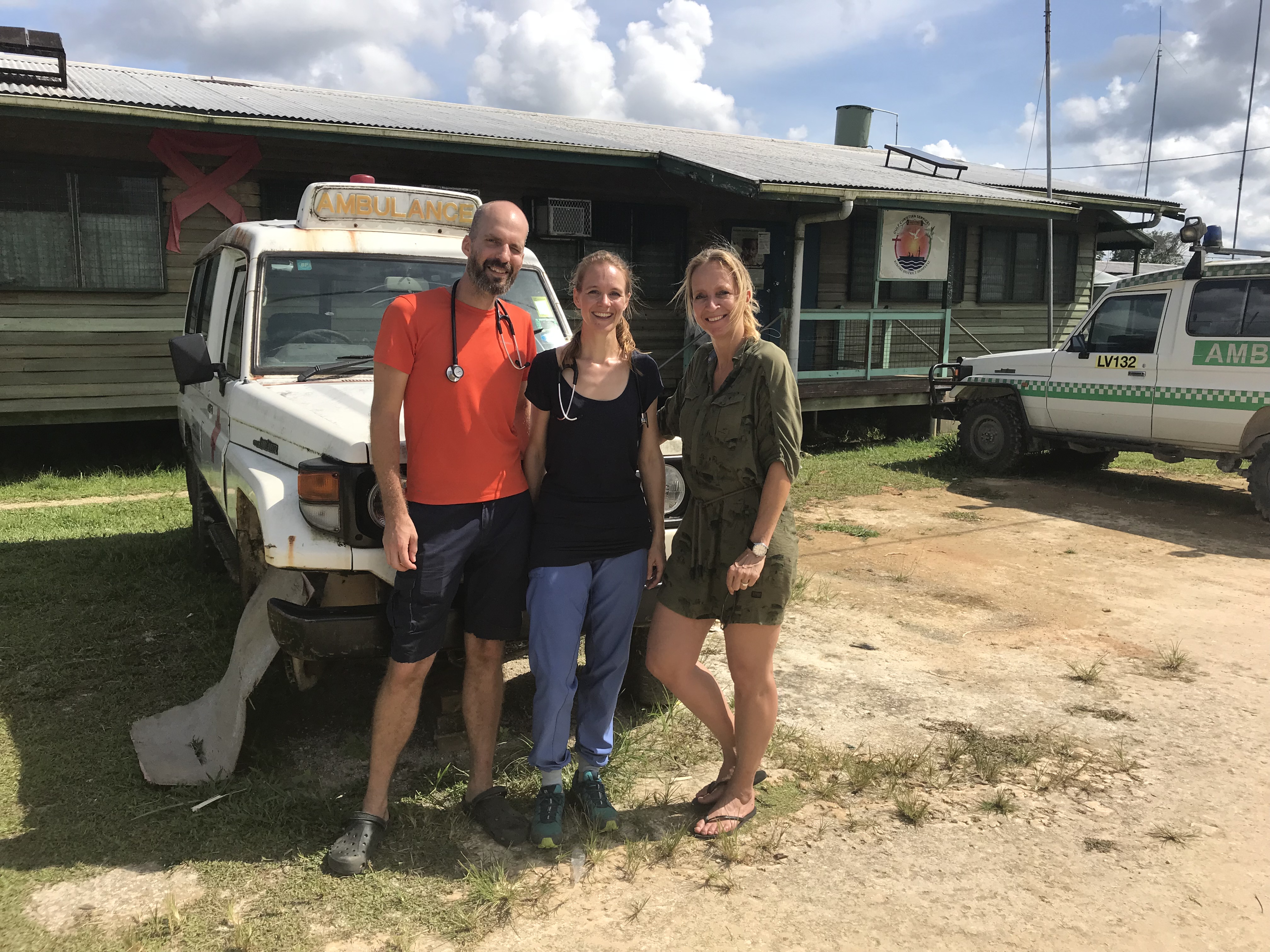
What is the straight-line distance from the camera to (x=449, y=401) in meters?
2.89

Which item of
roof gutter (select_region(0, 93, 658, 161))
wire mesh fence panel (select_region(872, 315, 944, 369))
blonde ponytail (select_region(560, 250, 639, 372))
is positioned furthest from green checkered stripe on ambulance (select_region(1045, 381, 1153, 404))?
blonde ponytail (select_region(560, 250, 639, 372))

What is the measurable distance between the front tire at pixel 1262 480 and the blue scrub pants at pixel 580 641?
7.06 meters

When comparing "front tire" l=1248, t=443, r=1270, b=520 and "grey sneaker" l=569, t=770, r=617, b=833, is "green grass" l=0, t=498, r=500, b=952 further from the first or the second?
"front tire" l=1248, t=443, r=1270, b=520

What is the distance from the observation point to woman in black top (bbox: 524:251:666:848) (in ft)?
9.77

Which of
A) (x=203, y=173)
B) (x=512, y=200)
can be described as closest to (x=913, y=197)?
(x=512, y=200)

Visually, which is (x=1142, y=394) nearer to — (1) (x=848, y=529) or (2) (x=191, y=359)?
(1) (x=848, y=529)

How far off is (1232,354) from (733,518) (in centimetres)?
701

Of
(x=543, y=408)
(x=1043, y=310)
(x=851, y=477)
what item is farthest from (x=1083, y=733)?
(x=1043, y=310)

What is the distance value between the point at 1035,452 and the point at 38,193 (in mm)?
10622

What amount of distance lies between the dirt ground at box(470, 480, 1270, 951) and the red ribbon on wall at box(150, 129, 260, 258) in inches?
268

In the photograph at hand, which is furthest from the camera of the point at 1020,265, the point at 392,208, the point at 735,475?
the point at 1020,265

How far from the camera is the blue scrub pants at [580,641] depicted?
3.01 m

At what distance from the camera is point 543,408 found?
2.97 meters

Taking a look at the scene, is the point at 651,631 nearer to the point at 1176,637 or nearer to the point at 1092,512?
the point at 1176,637
